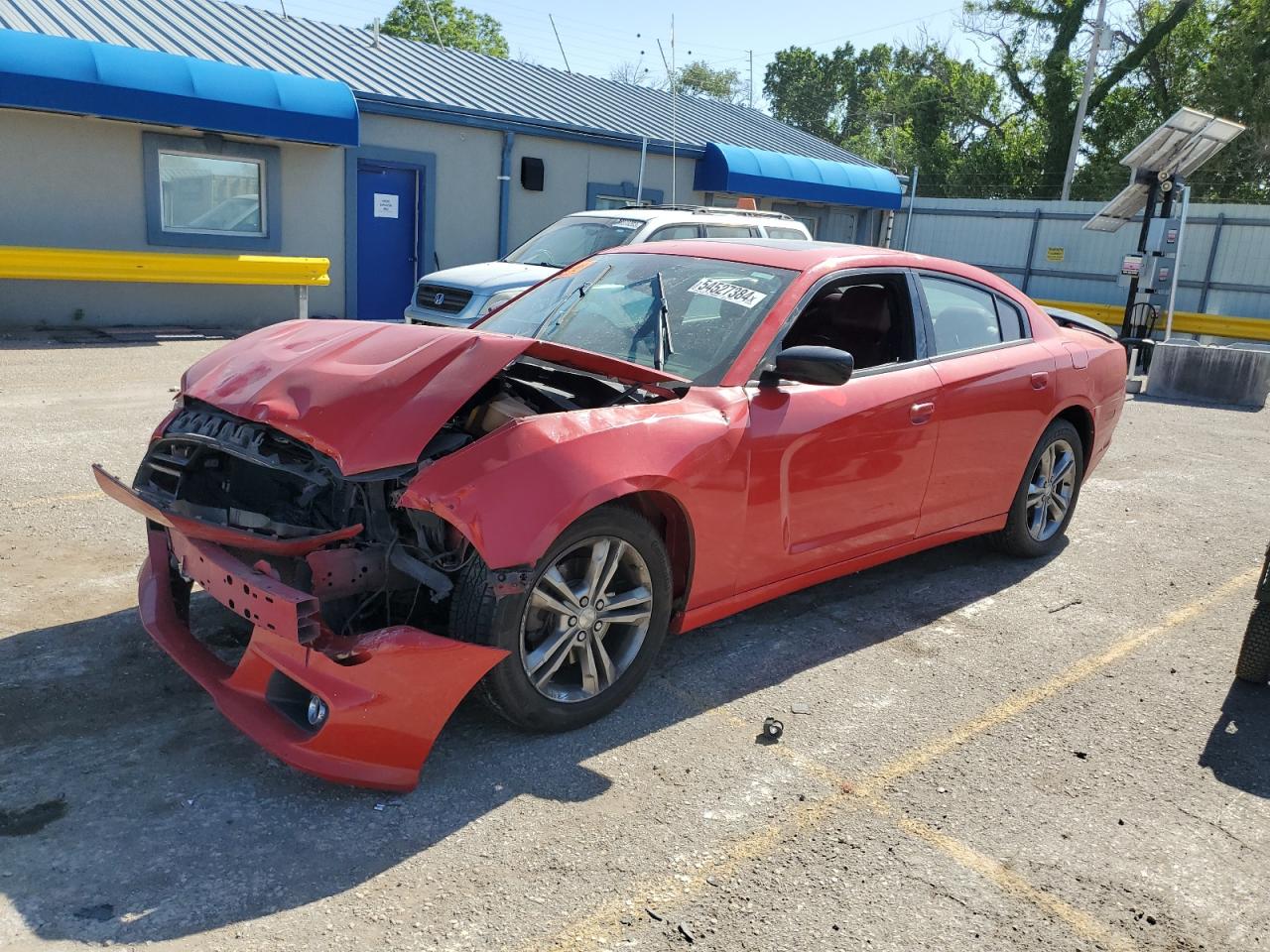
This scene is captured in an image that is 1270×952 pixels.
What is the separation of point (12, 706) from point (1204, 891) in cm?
376

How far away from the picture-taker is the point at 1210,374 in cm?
1248

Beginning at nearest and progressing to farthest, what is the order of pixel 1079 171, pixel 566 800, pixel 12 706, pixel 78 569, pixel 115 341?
pixel 566 800 < pixel 12 706 < pixel 78 569 < pixel 115 341 < pixel 1079 171

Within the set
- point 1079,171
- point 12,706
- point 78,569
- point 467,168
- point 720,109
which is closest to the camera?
point 12,706

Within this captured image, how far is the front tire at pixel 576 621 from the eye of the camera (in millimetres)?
3154

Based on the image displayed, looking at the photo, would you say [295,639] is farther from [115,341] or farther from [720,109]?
[720,109]

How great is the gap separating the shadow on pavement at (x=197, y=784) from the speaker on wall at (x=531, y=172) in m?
13.0

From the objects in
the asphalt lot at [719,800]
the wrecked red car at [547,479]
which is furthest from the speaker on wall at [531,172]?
the asphalt lot at [719,800]

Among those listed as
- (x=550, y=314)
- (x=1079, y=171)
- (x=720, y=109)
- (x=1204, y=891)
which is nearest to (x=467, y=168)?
(x=720, y=109)

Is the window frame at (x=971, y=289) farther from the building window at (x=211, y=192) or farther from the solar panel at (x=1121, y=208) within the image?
the building window at (x=211, y=192)

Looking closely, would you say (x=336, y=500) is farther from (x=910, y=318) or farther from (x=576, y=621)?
(x=910, y=318)

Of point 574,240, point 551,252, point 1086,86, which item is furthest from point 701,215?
point 1086,86

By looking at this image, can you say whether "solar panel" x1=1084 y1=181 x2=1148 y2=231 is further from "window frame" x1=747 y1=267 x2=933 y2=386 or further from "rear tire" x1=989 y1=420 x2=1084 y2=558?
"window frame" x1=747 y1=267 x2=933 y2=386

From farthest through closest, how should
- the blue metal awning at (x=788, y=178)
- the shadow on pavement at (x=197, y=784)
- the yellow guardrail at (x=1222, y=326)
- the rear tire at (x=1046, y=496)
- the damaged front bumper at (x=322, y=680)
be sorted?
the blue metal awning at (x=788, y=178), the yellow guardrail at (x=1222, y=326), the rear tire at (x=1046, y=496), the damaged front bumper at (x=322, y=680), the shadow on pavement at (x=197, y=784)

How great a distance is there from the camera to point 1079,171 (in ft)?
119
